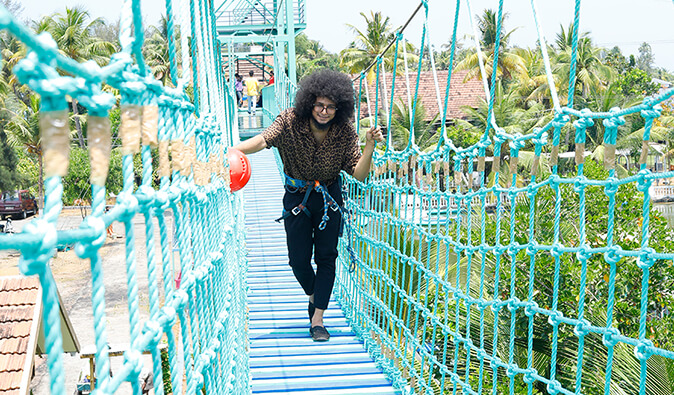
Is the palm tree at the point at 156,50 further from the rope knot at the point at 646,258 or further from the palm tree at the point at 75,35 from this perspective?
the rope knot at the point at 646,258

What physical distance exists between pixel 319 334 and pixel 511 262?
162 centimetres

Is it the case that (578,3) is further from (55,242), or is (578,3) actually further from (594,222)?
(594,222)

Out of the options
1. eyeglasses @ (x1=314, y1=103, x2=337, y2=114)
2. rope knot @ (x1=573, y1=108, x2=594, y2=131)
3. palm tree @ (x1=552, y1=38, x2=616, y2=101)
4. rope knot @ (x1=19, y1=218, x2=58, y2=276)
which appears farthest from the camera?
palm tree @ (x1=552, y1=38, x2=616, y2=101)

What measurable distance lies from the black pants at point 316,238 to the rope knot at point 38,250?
2445 mm

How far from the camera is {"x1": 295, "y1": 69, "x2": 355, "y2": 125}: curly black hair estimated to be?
9.67ft

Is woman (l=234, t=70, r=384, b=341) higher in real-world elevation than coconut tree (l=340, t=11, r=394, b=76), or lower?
lower

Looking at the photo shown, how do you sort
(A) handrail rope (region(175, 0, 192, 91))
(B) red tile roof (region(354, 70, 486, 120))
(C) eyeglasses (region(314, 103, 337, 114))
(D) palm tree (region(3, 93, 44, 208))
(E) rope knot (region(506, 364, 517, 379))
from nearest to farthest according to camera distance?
(A) handrail rope (region(175, 0, 192, 91)), (E) rope knot (region(506, 364, 517, 379)), (C) eyeglasses (region(314, 103, 337, 114)), (D) palm tree (region(3, 93, 44, 208)), (B) red tile roof (region(354, 70, 486, 120))

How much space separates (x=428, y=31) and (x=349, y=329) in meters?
1.69

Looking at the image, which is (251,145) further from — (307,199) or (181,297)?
(181,297)

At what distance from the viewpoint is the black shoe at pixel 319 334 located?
3344mm

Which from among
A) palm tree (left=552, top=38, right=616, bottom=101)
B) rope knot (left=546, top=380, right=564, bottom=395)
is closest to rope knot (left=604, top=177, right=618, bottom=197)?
rope knot (left=546, top=380, right=564, bottom=395)

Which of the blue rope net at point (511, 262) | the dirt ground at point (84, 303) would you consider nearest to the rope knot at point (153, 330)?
the blue rope net at point (511, 262)

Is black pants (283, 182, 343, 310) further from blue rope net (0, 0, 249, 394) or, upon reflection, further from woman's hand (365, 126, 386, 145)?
blue rope net (0, 0, 249, 394)

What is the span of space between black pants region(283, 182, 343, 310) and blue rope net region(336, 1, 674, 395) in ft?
0.86
